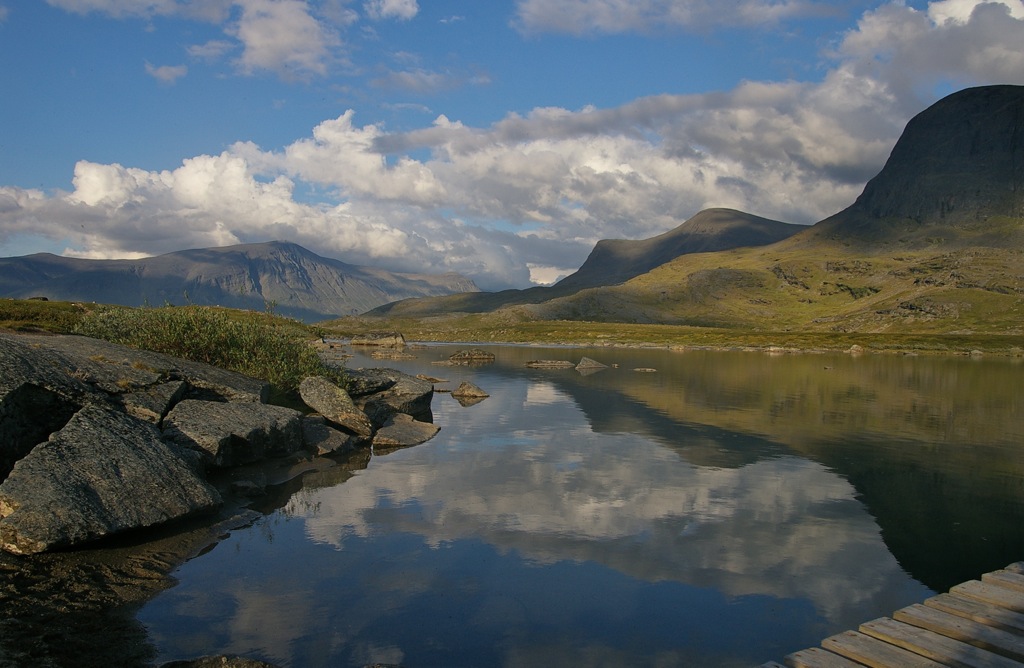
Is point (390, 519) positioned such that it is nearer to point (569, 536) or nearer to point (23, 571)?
point (569, 536)

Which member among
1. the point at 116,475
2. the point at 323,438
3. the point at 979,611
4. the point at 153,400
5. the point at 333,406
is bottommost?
the point at 979,611

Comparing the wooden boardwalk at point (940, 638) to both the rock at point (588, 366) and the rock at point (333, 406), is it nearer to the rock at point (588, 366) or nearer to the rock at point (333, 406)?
the rock at point (333, 406)

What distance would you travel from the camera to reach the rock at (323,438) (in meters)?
30.9

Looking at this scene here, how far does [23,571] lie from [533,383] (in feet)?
189

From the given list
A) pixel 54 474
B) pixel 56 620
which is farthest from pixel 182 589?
pixel 54 474

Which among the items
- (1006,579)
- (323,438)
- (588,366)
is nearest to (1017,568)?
(1006,579)

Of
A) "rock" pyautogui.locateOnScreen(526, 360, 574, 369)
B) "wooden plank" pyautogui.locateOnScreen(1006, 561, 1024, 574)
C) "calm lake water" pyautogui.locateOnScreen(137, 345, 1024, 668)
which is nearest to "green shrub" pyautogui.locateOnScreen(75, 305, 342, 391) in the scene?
"calm lake water" pyautogui.locateOnScreen(137, 345, 1024, 668)

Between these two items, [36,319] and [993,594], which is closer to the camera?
[993,594]

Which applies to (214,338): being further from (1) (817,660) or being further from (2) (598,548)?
(1) (817,660)

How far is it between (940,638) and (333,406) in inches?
1095

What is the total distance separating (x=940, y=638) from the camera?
40.5 feet

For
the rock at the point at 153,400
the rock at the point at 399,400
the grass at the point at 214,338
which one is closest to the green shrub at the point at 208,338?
the grass at the point at 214,338

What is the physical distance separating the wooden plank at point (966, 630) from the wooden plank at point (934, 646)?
0.93 ft

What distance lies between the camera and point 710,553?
65.1 feet
